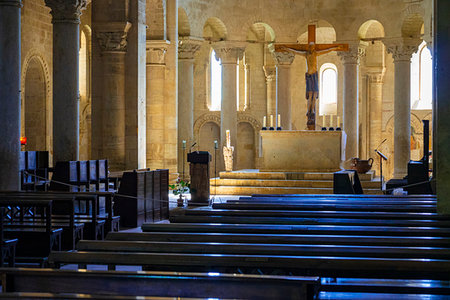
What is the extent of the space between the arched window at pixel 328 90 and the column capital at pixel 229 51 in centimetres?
725

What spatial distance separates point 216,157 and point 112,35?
42.9 feet

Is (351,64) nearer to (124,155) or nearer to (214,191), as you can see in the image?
(214,191)

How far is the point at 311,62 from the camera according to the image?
742 inches

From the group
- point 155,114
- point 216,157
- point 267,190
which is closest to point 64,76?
point 155,114

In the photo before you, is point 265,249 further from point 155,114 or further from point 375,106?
point 375,106

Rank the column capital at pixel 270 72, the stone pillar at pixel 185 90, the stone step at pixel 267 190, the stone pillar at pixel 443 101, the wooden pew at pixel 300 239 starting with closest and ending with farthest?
the wooden pew at pixel 300 239 → the stone pillar at pixel 443 101 → the stone step at pixel 267 190 → the stone pillar at pixel 185 90 → the column capital at pixel 270 72

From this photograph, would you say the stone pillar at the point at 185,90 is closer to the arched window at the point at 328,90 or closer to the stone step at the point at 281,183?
the stone step at the point at 281,183

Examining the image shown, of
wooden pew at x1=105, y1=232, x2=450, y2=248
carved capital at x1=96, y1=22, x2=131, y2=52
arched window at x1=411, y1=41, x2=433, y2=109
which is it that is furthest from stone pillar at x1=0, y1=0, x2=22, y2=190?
arched window at x1=411, y1=41, x2=433, y2=109

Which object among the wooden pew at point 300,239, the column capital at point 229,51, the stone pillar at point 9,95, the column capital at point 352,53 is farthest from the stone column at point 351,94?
the wooden pew at point 300,239

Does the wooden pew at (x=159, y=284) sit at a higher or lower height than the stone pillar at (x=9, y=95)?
lower

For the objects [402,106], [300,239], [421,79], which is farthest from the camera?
[421,79]

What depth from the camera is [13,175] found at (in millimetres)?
9883

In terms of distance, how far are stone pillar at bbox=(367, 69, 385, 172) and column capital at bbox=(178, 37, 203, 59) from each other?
9.16 m

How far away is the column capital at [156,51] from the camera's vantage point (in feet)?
60.8
